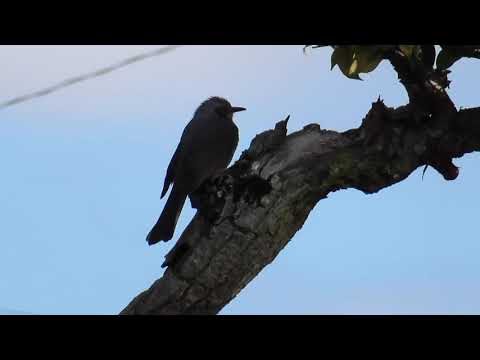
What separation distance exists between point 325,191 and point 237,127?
9.89 feet

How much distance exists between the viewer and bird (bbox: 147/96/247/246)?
228 inches

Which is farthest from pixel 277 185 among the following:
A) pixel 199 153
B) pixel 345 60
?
pixel 199 153

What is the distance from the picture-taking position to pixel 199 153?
603 centimetres

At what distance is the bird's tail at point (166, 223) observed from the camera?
15.9ft

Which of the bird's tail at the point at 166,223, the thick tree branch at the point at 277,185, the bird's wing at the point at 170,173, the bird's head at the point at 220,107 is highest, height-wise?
the bird's head at the point at 220,107

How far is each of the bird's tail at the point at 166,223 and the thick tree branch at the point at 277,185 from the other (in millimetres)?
1369

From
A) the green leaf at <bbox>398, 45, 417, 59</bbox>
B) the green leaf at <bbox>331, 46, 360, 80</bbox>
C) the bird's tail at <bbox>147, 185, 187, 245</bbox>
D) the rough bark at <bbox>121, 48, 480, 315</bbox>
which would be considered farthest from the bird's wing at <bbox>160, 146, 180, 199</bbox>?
the green leaf at <bbox>398, 45, 417, 59</bbox>

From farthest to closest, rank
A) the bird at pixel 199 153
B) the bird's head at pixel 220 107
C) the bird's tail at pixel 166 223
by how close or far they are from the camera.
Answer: the bird's head at pixel 220 107 < the bird at pixel 199 153 < the bird's tail at pixel 166 223

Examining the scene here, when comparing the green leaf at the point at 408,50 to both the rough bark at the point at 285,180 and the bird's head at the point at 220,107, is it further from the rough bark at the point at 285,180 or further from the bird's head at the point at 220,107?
the bird's head at the point at 220,107

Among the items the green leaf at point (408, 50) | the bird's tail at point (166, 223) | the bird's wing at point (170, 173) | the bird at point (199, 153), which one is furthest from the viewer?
the bird's wing at point (170, 173)

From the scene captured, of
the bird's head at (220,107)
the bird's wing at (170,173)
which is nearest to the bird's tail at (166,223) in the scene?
the bird's wing at (170,173)
